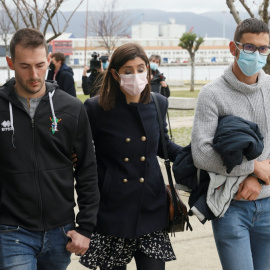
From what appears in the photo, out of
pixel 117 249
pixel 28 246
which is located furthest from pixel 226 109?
pixel 28 246

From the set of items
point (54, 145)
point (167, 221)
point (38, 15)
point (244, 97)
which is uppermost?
point (38, 15)

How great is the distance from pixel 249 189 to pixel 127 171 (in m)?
0.67

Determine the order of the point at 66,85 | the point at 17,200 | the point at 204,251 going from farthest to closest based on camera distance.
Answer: the point at 66,85 < the point at 204,251 < the point at 17,200

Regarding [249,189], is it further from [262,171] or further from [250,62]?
[250,62]

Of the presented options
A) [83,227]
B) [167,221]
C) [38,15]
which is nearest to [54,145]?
[83,227]

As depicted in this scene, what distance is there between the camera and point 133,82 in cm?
300

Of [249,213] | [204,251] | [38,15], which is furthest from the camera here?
[38,15]

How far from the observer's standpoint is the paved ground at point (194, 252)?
172 inches

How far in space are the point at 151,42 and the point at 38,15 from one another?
4993 inches

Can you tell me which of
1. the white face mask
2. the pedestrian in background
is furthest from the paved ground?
the pedestrian in background

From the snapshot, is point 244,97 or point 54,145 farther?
point 244,97

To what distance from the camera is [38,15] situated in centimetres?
1120

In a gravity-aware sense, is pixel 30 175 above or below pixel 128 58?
below

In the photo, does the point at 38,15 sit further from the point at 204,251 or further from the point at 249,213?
the point at 249,213
